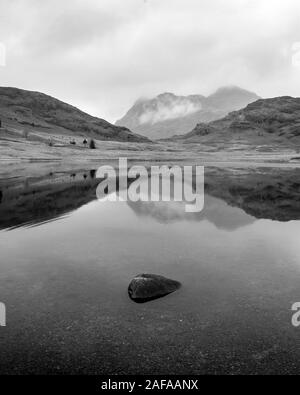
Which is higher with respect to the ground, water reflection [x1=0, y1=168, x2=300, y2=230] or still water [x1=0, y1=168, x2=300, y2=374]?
water reflection [x1=0, y1=168, x2=300, y2=230]

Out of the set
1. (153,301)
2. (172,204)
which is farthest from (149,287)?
(172,204)

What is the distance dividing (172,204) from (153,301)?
25.7 meters

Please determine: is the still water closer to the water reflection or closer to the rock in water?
the rock in water

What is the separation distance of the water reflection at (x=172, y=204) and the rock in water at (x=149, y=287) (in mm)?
14049

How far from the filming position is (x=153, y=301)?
14.8 metres

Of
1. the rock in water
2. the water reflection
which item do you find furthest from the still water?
the water reflection

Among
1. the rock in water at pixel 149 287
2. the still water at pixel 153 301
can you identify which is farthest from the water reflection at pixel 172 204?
the rock in water at pixel 149 287

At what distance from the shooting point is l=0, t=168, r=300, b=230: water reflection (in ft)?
107

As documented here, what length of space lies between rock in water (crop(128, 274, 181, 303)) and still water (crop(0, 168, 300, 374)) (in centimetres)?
37

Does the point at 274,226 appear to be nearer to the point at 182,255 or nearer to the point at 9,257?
the point at 182,255

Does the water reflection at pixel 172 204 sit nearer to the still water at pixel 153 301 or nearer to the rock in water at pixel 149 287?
the still water at pixel 153 301

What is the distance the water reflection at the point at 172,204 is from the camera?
3253 centimetres
